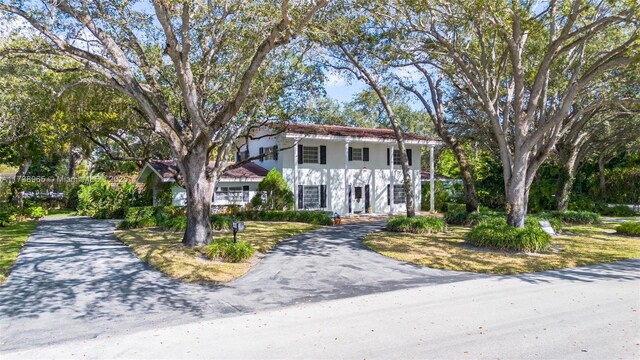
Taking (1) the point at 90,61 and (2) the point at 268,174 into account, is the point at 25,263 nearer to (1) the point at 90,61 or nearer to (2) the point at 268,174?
(1) the point at 90,61

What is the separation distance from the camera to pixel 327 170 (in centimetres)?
2761

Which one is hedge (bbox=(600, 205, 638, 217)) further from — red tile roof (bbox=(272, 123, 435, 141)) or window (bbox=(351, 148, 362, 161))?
window (bbox=(351, 148, 362, 161))

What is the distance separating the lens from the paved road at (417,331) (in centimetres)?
544

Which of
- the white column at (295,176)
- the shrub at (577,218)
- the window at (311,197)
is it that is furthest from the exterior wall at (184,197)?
the shrub at (577,218)

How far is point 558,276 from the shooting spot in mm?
9953

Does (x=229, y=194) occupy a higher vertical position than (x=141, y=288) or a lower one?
higher

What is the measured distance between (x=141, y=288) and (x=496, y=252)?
9416 mm

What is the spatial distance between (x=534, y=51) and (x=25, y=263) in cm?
1863

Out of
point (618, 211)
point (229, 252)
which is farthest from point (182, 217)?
point (618, 211)

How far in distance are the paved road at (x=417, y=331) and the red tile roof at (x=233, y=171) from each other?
17.7m

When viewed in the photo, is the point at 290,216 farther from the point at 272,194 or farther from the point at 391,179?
the point at 391,179

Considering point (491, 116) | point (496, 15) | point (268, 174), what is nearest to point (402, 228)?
point (491, 116)

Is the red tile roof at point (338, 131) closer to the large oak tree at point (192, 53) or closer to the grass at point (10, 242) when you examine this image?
the large oak tree at point (192, 53)

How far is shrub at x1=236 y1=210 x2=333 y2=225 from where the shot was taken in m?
21.8
